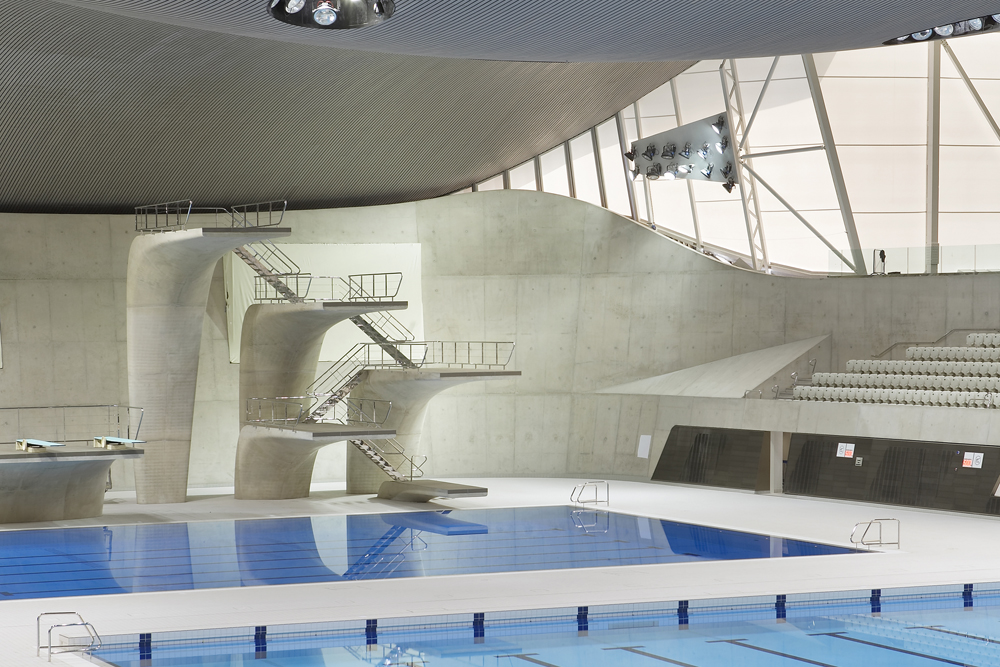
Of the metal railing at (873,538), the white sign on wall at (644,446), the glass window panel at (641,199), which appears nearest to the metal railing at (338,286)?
the white sign on wall at (644,446)

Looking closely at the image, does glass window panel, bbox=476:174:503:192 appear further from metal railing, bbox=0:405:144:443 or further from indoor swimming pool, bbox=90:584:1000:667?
indoor swimming pool, bbox=90:584:1000:667

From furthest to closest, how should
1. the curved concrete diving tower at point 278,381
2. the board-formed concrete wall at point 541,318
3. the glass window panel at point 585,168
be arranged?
1. the glass window panel at point 585,168
2. the board-formed concrete wall at point 541,318
3. the curved concrete diving tower at point 278,381

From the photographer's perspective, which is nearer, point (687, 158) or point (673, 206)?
point (687, 158)

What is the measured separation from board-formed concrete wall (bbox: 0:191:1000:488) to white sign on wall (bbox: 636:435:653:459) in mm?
169

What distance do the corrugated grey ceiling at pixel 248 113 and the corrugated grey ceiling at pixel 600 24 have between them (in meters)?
6.47

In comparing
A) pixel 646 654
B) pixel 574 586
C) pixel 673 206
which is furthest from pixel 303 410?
pixel 646 654

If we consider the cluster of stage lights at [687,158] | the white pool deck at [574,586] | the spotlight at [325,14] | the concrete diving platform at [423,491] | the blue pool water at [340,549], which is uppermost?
the cluster of stage lights at [687,158]

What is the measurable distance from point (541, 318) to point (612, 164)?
5.68 metres

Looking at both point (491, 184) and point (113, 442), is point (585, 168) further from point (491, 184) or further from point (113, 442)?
point (113, 442)

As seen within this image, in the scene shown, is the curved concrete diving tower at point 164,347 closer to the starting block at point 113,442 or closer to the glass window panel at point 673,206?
the starting block at point 113,442

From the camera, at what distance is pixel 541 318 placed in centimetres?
2673

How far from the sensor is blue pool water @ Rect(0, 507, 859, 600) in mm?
14172

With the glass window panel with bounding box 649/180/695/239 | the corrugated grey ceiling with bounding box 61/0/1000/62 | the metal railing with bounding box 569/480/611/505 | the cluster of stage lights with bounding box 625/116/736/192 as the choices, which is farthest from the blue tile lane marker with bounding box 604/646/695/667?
the glass window panel with bounding box 649/180/695/239

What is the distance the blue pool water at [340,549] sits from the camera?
46.5 ft
